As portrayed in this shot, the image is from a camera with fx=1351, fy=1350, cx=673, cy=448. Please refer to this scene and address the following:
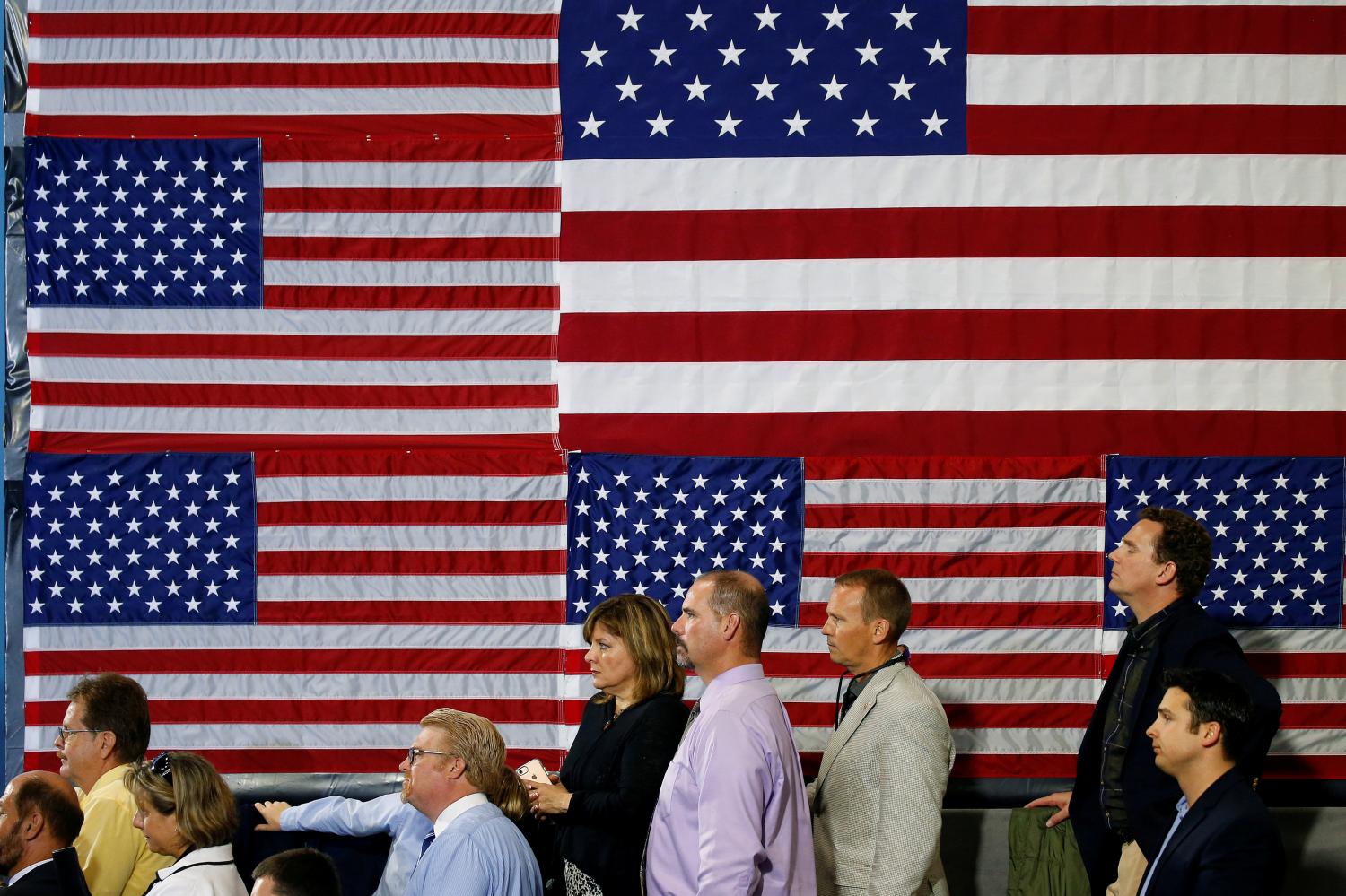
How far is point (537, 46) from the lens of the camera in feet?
17.3

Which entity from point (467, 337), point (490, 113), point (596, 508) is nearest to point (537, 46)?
point (490, 113)

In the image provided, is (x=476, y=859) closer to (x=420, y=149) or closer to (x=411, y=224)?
(x=411, y=224)

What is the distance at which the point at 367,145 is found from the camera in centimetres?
527

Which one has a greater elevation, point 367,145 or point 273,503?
point 367,145

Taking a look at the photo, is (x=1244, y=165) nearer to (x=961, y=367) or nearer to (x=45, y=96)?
(x=961, y=367)

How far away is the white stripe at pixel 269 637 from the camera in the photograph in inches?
207

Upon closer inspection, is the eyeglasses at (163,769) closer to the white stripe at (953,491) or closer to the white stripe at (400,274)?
the white stripe at (400,274)

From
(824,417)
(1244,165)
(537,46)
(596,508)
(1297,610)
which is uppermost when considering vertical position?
(537,46)

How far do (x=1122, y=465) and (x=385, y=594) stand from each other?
2.90 meters

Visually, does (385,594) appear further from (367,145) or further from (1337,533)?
(1337,533)

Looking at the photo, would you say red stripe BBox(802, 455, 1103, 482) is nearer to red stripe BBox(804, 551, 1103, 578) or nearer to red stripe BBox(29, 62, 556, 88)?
red stripe BBox(804, 551, 1103, 578)

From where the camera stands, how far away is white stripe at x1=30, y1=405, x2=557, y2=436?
5.25 m

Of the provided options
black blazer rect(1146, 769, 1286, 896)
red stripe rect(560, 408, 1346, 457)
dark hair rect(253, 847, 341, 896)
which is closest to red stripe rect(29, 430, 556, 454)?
red stripe rect(560, 408, 1346, 457)

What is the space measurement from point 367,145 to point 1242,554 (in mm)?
3749
